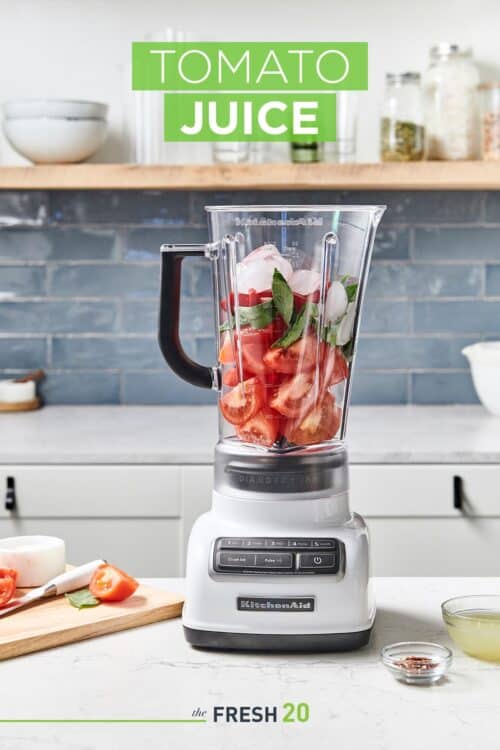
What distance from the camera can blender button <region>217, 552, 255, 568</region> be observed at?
4.10 ft

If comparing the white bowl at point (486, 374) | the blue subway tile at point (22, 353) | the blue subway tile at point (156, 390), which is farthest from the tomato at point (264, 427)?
the blue subway tile at point (22, 353)

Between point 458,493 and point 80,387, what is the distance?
4.23 ft

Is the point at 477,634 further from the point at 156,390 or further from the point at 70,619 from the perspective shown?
the point at 156,390

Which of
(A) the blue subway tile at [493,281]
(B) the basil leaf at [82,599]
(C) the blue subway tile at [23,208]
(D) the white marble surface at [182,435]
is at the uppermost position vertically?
(C) the blue subway tile at [23,208]

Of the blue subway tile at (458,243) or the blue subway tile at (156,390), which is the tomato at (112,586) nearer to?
the blue subway tile at (156,390)

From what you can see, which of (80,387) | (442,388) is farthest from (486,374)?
(80,387)

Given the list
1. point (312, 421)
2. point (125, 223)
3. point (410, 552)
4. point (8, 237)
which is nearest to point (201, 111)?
point (125, 223)

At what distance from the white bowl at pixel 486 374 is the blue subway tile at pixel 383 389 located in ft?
0.86

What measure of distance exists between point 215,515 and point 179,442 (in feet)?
4.60

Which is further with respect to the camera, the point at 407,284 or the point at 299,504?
the point at 407,284

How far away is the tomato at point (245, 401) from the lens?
1294 mm

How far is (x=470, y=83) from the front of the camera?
121 inches

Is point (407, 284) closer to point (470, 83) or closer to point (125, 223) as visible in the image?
point (470, 83)

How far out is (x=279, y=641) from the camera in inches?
48.8
